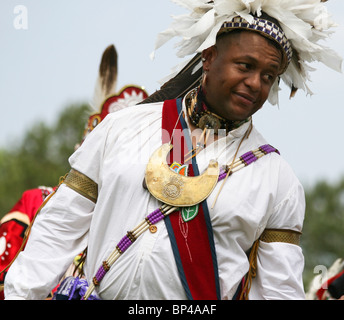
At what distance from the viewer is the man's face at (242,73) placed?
12.6 ft

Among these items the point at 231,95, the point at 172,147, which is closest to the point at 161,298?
the point at 172,147

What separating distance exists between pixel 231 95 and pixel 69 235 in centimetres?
107

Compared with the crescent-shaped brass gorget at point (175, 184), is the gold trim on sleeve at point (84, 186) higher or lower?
lower

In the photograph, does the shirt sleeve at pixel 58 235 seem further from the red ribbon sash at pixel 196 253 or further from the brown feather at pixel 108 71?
the brown feather at pixel 108 71

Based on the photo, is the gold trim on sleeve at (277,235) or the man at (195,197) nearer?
the man at (195,197)

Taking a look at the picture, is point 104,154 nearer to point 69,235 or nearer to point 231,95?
point 69,235

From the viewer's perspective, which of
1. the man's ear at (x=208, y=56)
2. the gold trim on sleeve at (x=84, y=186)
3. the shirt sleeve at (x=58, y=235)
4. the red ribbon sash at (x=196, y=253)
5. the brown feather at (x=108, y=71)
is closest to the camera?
the red ribbon sash at (x=196, y=253)

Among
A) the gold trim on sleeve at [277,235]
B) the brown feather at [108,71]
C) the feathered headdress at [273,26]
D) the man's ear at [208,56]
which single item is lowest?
the brown feather at [108,71]

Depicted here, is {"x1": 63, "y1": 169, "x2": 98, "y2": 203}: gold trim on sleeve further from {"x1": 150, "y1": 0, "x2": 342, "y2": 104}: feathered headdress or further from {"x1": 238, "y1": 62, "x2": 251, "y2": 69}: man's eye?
{"x1": 238, "y1": 62, "x2": 251, "y2": 69}: man's eye

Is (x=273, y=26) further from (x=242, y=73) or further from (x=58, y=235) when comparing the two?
(x=58, y=235)

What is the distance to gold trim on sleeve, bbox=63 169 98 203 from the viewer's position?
390 centimetres

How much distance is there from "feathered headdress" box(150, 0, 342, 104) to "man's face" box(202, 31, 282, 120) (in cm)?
7

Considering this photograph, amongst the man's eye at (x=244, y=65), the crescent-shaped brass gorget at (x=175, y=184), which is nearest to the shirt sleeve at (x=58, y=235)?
the crescent-shaped brass gorget at (x=175, y=184)

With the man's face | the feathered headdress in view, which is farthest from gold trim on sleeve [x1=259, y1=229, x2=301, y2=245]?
the feathered headdress
